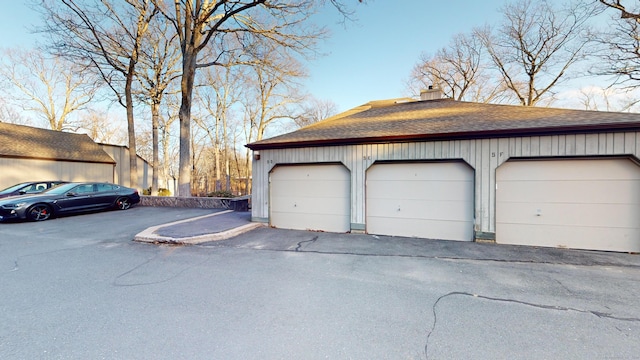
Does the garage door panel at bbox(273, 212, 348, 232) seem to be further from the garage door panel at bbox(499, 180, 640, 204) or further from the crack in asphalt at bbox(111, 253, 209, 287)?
the garage door panel at bbox(499, 180, 640, 204)

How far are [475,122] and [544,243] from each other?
3.32m

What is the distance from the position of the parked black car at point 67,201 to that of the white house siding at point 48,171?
8.49 metres

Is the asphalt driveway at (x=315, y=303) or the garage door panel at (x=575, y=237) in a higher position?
the garage door panel at (x=575, y=237)

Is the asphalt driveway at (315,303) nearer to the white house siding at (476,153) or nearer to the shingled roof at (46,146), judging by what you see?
the white house siding at (476,153)

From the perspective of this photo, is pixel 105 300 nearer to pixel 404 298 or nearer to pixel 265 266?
pixel 265 266

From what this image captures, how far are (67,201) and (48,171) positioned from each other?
34.0 ft

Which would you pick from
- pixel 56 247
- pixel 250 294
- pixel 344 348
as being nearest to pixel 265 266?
pixel 250 294

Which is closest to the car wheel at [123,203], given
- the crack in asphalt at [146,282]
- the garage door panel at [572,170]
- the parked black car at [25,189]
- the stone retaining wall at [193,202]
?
the stone retaining wall at [193,202]

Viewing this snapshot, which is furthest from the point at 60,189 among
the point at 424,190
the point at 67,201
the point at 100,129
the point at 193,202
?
the point at 100,129

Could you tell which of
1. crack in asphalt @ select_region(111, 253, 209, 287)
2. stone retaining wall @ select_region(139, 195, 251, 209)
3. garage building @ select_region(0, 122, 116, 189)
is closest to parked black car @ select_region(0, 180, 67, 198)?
stone retaining wall @ select_region(139, 195, 251, 209)

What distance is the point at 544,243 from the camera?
231 inches

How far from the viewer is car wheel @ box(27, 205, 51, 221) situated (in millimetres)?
8570

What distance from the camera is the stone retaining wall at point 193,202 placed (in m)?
11.3

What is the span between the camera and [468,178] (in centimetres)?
634
